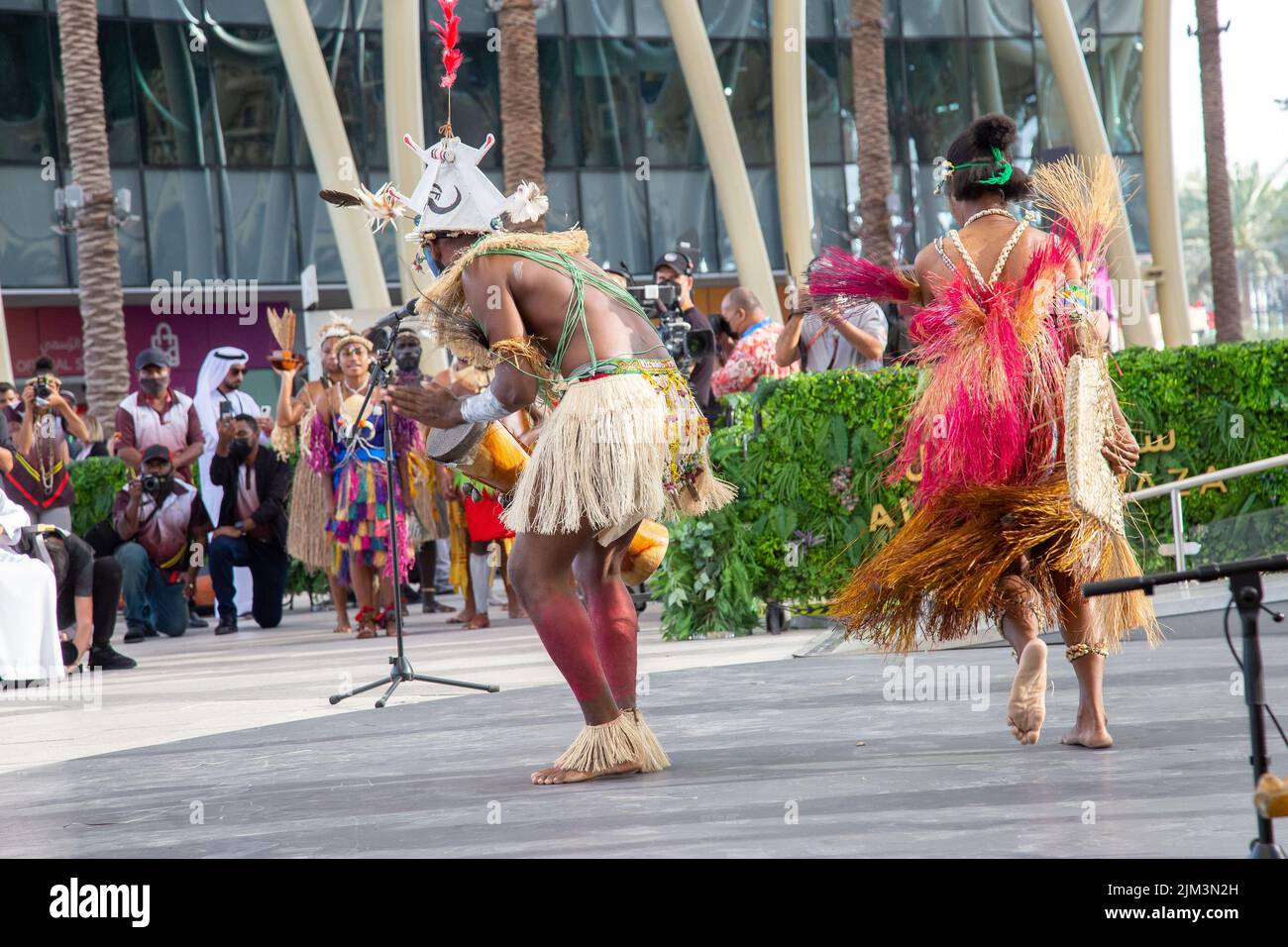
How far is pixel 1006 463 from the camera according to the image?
533cm

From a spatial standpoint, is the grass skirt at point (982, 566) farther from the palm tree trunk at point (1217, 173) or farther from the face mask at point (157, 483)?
the palm tree trunk at point (1217, 173)

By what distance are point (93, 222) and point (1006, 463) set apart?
13.4 meters

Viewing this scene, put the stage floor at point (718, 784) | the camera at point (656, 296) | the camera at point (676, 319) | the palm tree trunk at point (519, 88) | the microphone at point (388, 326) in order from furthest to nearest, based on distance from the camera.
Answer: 1. the palm tree trunk at point (519, 88)
2. the camera at point (676, 319)
3. the camera at point (656, 296)
4. the microphone at point (388, 326)
5. the stage floor at point (718, 784)

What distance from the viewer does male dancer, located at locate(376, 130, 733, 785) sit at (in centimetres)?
511

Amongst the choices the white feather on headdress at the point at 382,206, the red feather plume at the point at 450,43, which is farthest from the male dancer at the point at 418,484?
the red feather plume at the point at 450,43

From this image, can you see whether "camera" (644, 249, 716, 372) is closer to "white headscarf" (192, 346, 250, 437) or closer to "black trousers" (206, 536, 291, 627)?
"black trousers" (206, 536, 291, 627)

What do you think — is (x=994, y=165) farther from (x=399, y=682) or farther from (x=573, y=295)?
(x=399, y=682)

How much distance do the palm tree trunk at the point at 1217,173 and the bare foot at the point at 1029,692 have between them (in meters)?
19.6

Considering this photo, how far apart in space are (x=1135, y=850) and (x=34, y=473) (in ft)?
29.5

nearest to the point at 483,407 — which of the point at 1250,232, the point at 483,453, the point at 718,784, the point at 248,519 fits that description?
the point at 483,453

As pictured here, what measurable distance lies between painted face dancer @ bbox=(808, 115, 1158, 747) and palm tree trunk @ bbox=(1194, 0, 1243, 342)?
62.5ft

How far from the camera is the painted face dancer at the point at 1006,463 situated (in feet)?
17.2

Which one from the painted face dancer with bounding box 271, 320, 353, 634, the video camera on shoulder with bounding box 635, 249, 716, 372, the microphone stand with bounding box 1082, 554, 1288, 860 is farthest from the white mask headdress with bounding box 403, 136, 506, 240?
the painted face dancer with bounding box 271, 320, 353, 634
